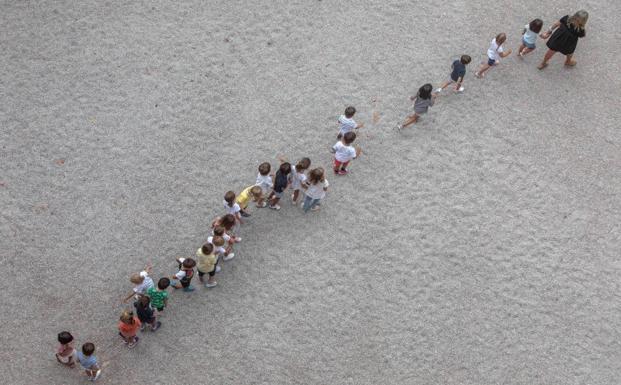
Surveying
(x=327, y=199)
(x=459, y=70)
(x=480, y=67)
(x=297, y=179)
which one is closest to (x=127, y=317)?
(x=297, y=179)

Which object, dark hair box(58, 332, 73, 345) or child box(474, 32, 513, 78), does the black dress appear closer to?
child box(474, 32, 513, 78)

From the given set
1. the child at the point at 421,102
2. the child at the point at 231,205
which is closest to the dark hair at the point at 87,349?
the child at the point at 231,205

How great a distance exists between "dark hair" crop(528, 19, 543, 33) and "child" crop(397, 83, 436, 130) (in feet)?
8.66

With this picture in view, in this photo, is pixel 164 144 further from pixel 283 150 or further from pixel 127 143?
pixel 283 150

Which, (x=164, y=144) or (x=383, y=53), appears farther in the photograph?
(x=383, y=53)

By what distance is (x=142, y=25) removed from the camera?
50.1 ft

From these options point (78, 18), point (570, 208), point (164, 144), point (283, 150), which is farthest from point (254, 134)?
point (570, 208)

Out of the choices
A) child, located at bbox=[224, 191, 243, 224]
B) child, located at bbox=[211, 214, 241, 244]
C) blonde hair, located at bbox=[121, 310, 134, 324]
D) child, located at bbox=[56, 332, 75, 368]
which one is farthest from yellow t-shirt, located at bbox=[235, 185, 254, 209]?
child, located at bbox=[56, 332, 75, 368]

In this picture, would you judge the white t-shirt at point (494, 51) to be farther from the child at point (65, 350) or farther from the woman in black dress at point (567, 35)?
the child at point (65, 350)

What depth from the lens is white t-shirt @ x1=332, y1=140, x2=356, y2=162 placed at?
511 inches

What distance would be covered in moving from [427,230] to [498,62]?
458cm

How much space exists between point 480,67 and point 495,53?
1.86ft

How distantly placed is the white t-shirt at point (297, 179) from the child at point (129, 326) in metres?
3.63

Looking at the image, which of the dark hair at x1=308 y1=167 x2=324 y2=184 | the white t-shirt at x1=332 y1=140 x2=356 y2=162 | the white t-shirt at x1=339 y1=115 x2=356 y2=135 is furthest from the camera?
the white t-shirt at x1=339 y1=115 x2=356 y2=135
